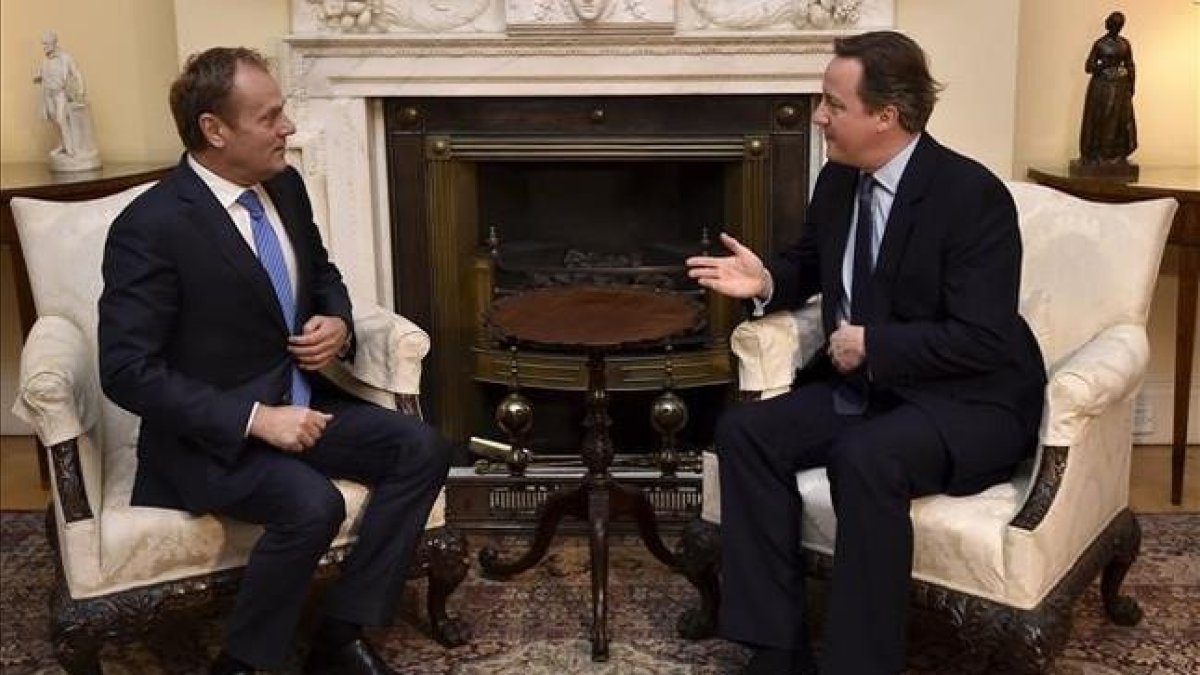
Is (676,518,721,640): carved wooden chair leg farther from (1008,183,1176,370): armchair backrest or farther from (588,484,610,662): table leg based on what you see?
(1008,183,1176,370): armchair backrest

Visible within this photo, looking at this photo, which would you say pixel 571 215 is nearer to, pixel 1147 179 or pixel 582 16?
pixel 582 16

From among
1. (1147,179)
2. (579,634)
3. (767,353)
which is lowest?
(579,634)

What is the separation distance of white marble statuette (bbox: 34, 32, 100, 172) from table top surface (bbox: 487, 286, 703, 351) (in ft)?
4.62

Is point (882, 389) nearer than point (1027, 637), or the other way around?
point (1027, 637)

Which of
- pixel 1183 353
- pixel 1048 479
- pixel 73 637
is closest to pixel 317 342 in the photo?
pixel 73 637

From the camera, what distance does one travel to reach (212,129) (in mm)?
2520

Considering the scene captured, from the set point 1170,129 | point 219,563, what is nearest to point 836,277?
point 219,563

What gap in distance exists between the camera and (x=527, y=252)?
3938mm

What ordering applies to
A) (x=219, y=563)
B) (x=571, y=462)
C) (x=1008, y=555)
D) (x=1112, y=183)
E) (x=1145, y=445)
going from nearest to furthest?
1. (x=1008, y=555)
2. (x=219, y=563)
3. (x=1112, y=183)
4. (x=571, y=462)
5. (x=1145, y=445)

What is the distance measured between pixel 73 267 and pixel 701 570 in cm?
139

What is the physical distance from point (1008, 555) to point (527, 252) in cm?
185

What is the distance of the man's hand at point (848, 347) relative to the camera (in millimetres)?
2543

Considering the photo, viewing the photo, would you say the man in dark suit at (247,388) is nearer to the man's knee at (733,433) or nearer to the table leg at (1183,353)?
the man's knee at (733,433)

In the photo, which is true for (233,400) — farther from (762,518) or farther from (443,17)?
(443,17)
